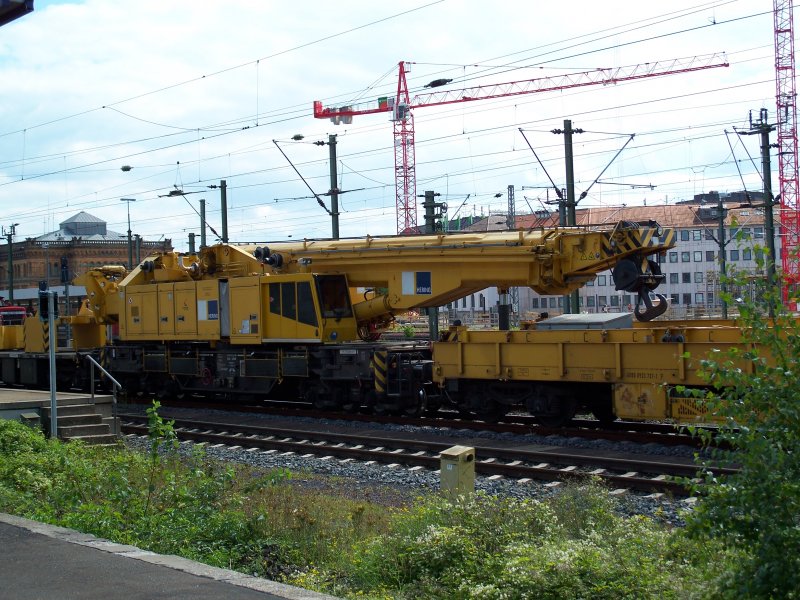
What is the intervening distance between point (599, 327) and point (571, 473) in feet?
13.7

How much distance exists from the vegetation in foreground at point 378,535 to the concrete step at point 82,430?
413cm

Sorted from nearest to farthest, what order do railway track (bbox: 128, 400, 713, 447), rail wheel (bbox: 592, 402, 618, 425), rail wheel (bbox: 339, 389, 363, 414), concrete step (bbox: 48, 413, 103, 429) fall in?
railway track (bbox: 128, 400, 713, 447) → concrete step (bbox: 48, 413, 103, 429) → rail wheel (bbox: 592, 402, 618, 425) → rail wheel (bbox: 339, 389, 363, 414)

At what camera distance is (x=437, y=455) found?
14.7 metres

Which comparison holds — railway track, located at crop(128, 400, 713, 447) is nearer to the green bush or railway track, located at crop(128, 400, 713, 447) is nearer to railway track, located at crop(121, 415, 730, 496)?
railway track, located at crop(121, 415, 730, 496)

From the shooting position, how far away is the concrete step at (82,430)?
51.7ft

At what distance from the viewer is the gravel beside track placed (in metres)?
11.0

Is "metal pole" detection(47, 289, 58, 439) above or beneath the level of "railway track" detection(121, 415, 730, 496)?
above

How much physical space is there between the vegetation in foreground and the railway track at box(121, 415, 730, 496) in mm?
2717

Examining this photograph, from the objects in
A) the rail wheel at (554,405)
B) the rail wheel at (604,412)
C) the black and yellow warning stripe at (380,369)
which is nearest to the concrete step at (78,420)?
the black and yellow warning stripe at (380,369)

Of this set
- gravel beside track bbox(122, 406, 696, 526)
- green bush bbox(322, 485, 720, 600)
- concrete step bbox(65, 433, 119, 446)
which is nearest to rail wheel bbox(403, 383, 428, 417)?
gravel beside track bbox(122, 406, 696, 526)

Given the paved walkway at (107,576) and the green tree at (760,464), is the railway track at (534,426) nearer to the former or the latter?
the green tree at (760,464)

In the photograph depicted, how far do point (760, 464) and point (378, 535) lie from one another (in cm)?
447

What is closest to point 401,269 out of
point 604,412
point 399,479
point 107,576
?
point 604,412

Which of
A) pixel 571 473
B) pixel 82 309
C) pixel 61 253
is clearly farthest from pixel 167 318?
pixel 61 253
